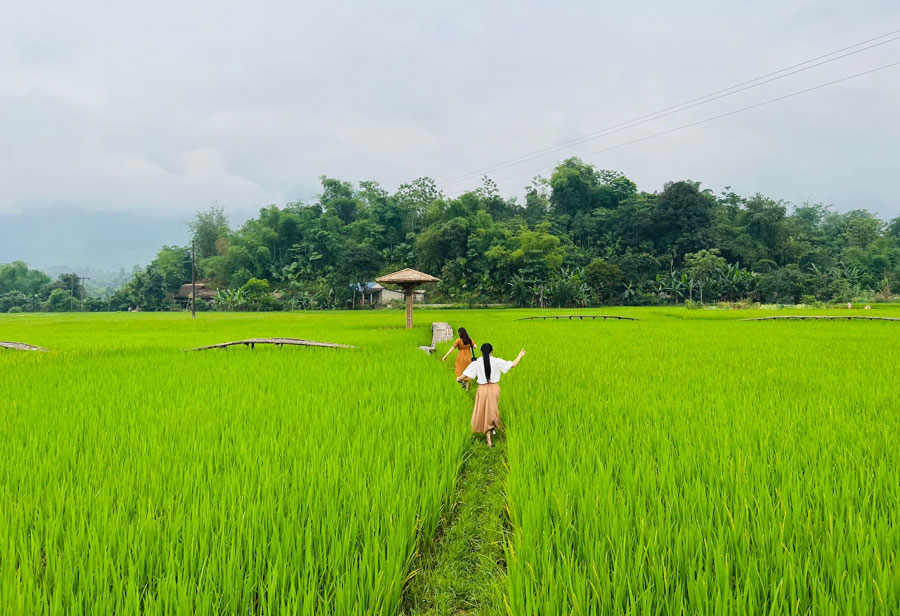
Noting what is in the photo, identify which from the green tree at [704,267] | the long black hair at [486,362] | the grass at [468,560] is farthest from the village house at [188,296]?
the grass at [468,560]

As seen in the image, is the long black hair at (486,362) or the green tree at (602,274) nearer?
the long black hair at (486,362)

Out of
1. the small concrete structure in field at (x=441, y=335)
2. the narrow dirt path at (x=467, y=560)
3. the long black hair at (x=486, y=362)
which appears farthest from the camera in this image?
the small concrete structure in field at (x=441, y=335)

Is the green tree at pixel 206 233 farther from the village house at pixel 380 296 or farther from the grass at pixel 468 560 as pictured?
the grass at pixel 468 560

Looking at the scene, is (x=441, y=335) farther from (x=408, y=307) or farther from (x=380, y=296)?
(x=380, y=296)

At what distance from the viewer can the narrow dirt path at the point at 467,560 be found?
1.61 meters

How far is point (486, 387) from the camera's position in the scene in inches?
125

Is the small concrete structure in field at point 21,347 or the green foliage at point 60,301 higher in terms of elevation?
the green foliage at point 60,301

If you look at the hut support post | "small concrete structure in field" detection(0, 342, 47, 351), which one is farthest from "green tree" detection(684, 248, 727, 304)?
"small concrete structure in field" detection(0, 342, 47, 351)

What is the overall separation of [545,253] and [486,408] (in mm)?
30402

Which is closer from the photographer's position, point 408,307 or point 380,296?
point 408,307

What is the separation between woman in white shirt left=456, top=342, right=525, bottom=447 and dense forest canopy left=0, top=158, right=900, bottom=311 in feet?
93.8

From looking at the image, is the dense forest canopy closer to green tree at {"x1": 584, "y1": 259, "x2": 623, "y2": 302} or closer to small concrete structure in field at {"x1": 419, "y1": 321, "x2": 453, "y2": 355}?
green tree at {"x1": 584, "y1": 259, "x2": 623, "y2": 302}

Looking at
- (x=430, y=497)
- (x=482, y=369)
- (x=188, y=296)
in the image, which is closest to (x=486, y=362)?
(x=482, y=369)

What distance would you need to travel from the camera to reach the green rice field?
1386mm
